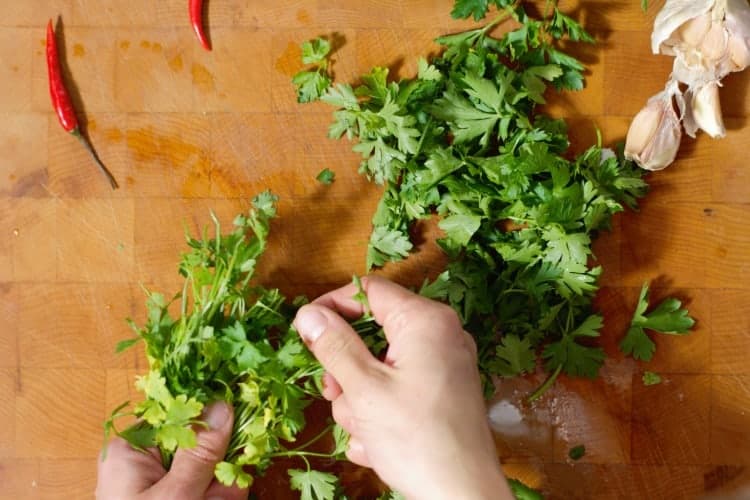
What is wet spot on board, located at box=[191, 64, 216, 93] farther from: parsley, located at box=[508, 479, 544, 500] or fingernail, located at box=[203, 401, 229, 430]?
parsley, located at box=[508, 479, 544, 500]

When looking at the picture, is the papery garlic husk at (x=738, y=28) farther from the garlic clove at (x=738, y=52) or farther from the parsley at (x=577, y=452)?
the parsley at (x=577, y=452)

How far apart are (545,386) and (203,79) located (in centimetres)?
134

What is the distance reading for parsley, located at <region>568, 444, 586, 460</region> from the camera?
2.17 metres

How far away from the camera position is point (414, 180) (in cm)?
203

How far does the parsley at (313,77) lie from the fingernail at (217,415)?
88cm

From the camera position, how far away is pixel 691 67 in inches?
80.5

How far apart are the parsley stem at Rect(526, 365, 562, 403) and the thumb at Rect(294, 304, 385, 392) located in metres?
0.72

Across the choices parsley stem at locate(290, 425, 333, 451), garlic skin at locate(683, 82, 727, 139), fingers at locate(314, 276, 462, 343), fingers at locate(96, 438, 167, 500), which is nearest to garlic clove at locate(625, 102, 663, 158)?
garlic skin at locate(683, 82, 727, 139)

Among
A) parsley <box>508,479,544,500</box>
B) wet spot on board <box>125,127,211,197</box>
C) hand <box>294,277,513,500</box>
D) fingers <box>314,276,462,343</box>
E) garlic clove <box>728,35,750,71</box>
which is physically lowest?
parsley <box>508,479,544,500</box>

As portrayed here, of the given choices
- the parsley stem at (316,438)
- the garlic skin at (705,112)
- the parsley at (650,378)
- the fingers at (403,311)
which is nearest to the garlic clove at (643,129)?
the garlic skin at (705,112)

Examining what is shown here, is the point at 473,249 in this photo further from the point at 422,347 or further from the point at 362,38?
the point at 362,38

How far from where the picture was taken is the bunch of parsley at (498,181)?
196 centimetres

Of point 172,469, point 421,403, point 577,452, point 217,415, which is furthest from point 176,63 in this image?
point 577,452

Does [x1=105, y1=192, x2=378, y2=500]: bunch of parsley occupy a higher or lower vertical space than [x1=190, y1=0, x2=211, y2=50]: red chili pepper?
lower
